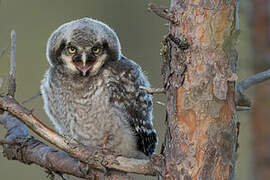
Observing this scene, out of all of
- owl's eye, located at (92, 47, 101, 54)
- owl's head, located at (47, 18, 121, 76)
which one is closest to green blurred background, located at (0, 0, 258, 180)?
owl's head, located at (47, 18, 121, 76)

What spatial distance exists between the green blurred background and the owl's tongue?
3.98 meters

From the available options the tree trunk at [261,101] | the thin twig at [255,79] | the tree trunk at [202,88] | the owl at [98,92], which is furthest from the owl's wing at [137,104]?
the thin twig at [255,79]

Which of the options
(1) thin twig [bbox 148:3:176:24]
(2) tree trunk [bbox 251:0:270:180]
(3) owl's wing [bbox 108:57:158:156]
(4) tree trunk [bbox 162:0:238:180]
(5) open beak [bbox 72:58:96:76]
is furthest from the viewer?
(2) tree trunk [bbox 251:0:270:180]

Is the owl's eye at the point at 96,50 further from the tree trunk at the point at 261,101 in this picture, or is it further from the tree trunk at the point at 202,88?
the tree trunk at the point at 202,88

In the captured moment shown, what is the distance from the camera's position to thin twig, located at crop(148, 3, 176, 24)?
221 cm

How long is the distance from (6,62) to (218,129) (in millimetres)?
5898

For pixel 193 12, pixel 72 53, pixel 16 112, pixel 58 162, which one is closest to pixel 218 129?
pixel 193 12

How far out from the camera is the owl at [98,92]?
3.87 m

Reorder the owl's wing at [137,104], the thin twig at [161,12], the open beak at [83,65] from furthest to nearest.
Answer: the owl's wing at [137,104]
the open beak at [83,65]
the thin twig at [161,12]

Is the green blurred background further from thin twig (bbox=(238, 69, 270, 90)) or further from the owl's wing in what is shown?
thin twig (bbox=(238, 69, 270, 90))

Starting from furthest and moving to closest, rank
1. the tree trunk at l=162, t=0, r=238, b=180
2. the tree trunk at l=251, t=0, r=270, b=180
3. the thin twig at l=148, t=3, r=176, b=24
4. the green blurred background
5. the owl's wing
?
the green blurred background
the tree trunk at l=251, t=0, r=270, b=180
the owl's wing
the tree trunk at l=162, t=0, r=238, b=180
the thin twig at l=148, t=3, r=176, b=24

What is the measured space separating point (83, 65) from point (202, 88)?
1538 millimetres

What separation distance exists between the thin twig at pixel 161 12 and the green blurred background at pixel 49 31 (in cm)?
532

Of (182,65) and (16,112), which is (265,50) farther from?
(16,112)
